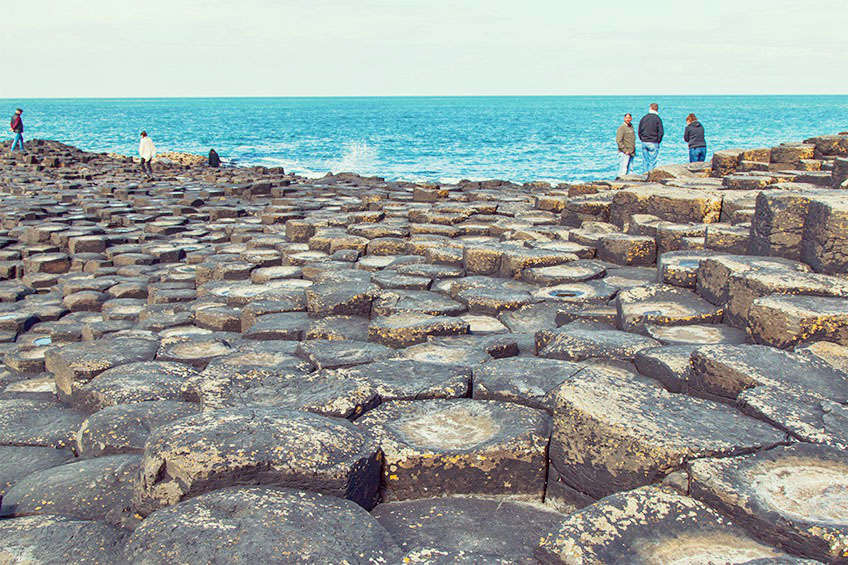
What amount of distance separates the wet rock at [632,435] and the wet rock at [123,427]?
1.68m

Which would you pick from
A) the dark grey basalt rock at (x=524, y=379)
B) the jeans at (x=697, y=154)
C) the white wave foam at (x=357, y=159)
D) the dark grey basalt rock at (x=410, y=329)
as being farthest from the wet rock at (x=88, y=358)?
the white wave foam at (x=357, y=159)

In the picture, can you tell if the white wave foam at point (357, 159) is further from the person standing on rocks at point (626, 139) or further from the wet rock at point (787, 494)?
the wet rock at point (787, 494)

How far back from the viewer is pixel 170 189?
14578mm

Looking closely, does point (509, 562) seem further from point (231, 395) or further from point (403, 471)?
point (231, 395)

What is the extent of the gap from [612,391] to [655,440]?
1.28 ft

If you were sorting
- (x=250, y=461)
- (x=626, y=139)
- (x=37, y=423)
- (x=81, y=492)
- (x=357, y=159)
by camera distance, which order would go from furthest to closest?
(x=357, y=159) → (x=626, y=139) → (x=37, y=423) → (x=81, y=492) → (x=250, y=461)

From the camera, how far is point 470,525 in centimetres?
232

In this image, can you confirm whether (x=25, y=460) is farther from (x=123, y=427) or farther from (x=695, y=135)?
(x=695, y=135)

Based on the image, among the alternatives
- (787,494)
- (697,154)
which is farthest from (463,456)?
(697,154)

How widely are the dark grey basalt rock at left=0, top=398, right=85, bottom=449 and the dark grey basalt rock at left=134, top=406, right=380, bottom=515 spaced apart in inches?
42.2

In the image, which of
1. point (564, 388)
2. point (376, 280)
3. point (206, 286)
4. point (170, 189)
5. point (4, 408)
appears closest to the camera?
point (564, 388)

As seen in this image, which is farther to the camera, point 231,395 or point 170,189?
point 170,189

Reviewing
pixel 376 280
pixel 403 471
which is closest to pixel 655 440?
pixel 403 471

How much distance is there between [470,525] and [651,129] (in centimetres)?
1216
